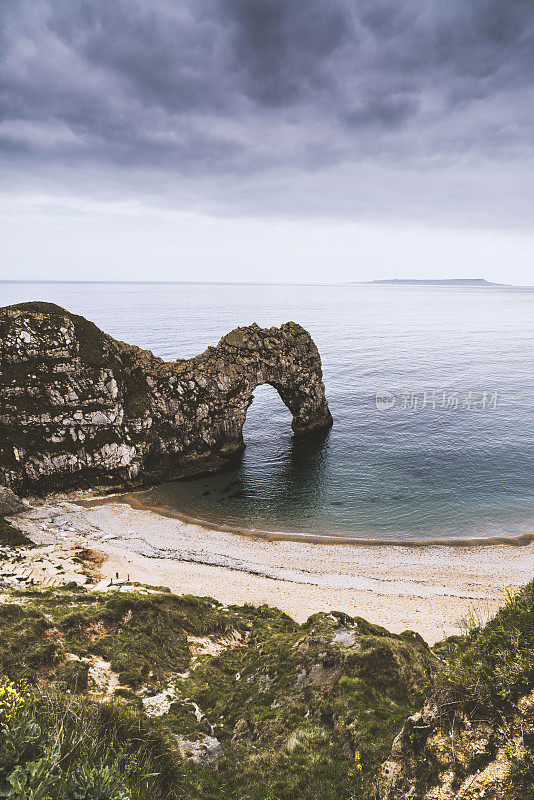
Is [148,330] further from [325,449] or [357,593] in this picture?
[357,593]

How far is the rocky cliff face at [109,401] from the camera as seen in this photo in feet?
132

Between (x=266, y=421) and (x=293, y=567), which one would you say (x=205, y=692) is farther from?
(x=266, y=421)

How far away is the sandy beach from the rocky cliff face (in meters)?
5.19

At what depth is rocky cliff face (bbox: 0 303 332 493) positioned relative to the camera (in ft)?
132

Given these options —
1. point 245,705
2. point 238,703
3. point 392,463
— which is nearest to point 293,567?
point 238,703

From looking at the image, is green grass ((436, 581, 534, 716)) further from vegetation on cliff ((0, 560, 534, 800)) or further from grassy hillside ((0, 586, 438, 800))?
grassy hillside ((0, 586, 438, 800))

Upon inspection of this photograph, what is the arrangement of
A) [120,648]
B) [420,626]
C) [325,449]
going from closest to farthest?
1. [120,648]
2. [420,626]
3. [325,449]

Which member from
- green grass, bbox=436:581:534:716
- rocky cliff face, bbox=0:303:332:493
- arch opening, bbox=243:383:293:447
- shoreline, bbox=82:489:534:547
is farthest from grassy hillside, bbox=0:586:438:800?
arch opening, bbox=243:383:293:447

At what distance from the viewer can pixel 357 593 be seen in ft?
95.1

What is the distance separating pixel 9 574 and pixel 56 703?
73.1 feet

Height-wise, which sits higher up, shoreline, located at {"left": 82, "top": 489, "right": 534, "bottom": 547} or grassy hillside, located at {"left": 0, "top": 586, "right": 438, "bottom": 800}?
grassy hillside, located at {"left": 0, "top": 586, "right": 438, "bottom": 800}

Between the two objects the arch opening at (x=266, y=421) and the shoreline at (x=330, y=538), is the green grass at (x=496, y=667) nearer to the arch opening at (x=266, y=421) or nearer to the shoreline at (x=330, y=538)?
the shoreline at (x=330, y=538)

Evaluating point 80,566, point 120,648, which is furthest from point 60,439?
point 120,648

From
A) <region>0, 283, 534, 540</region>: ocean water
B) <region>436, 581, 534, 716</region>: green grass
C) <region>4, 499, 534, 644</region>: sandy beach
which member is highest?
<region>436, 581, 534, 716</region>: green grass
